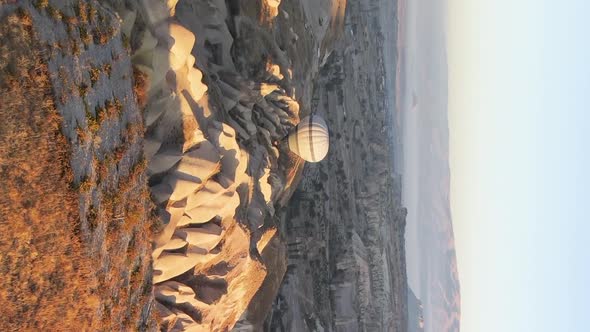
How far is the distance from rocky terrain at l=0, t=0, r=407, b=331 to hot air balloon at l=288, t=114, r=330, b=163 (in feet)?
1.88

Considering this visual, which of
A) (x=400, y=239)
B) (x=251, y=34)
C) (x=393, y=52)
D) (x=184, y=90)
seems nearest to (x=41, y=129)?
(x=184, y=90)

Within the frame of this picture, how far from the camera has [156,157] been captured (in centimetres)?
1540

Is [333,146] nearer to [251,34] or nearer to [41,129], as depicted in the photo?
[251,34]

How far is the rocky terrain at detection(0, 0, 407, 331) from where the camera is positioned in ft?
33.0

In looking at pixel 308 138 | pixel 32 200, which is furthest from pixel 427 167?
pixel 32 200

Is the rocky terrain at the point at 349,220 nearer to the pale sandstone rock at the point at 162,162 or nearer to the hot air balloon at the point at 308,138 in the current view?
the hot air balloon at the point at 308,138

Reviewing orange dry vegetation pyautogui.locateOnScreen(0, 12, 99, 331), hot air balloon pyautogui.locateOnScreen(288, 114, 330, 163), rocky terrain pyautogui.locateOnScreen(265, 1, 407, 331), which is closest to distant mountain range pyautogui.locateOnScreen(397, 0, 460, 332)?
rocky terrain pyautogui.locateOnScreen(265, 1, 407, 331)

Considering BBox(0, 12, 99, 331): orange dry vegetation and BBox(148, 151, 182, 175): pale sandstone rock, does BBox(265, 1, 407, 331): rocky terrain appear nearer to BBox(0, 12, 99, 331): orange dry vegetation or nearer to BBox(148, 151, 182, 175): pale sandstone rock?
BBox(148, 151, 182, 175): pale sandstone rock

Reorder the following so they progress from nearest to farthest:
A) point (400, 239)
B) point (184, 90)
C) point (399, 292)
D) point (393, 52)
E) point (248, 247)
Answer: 1. point (184, 90)
2. point (248, 247)
3. point (399, 292)
4. point (400, 239)
5. point (393, 52)

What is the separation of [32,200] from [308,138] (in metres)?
17.2

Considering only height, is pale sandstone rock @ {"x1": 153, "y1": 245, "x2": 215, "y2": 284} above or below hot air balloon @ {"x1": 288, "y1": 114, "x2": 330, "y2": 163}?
below

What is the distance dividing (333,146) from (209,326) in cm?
3246

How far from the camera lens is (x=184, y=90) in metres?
16.7

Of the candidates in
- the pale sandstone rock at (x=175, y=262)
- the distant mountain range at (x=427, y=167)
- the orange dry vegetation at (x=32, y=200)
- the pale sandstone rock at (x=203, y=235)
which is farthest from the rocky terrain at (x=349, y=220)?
the distant mountain range at (x=427, y=167)
